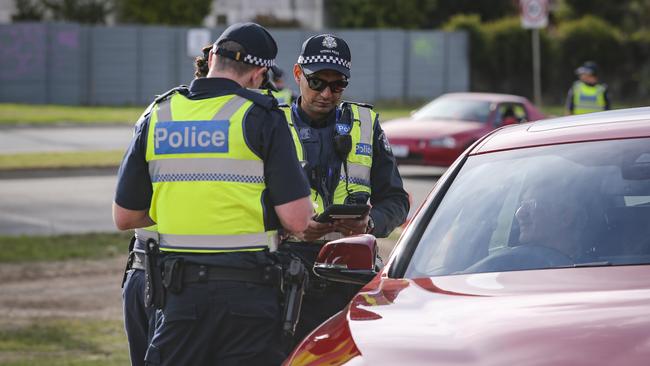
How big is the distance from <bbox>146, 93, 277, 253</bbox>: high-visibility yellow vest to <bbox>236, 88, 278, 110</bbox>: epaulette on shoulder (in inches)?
0.9

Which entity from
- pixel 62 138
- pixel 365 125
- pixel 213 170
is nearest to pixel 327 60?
pixel 365 125

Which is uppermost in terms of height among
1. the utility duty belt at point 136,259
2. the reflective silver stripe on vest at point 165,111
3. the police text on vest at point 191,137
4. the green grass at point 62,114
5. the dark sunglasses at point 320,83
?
the dark sunglasses at point 320,83

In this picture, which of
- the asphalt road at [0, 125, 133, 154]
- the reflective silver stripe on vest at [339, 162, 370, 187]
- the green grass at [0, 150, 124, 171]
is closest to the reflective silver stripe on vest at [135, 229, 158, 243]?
the reflective silver stripe on vest at [339, 162, 370, 187]

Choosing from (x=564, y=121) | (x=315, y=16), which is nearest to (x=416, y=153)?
(x=564, y=121)

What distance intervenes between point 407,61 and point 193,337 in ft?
138

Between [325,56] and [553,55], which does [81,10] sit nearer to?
[553,55]

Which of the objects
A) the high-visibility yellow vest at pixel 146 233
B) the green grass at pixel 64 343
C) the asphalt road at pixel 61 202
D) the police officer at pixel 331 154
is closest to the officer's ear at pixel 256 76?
the high-visibility yellow vest at pixel 146 233

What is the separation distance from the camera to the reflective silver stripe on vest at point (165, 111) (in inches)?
188

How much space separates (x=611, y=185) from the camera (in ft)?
14.9

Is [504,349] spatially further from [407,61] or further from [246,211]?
[407,61]

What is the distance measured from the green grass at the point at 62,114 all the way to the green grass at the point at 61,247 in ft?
59.8

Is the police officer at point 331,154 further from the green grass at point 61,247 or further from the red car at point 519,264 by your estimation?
the green grass at point 61,247

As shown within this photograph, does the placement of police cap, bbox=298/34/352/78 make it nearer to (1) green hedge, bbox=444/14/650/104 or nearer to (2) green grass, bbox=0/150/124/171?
(2) green grass, bbox=0/150/124/171

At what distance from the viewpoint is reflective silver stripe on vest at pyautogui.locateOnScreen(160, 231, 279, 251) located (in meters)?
4.69
